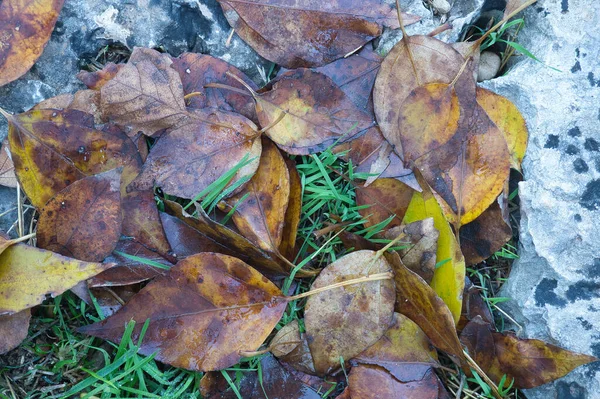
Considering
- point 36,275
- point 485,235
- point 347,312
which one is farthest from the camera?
point 485,235

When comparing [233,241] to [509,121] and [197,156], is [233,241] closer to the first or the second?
[197,156]

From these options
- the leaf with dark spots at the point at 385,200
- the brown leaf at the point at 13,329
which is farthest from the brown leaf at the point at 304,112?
the brown leaf at the point at 13,329

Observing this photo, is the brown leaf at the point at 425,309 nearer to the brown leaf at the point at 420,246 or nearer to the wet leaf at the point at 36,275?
the brown leaf at the point at 420,246

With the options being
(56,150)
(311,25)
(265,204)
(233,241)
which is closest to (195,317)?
(233,241)

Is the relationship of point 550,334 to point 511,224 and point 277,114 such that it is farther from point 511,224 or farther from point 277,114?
point 277,114

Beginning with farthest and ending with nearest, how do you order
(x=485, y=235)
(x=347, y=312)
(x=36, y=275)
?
(x=485, y=235) < (x=347, y=312) < (x=36, y=275)

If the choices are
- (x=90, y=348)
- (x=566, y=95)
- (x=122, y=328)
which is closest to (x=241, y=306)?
(x=122, y=328)

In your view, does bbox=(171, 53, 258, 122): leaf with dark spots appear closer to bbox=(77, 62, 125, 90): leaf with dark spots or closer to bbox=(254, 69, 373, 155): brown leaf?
bbox=(254, 69, 373, 155): brown leaf
